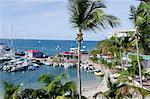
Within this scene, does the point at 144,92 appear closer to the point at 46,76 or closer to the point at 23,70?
the point at 46,76

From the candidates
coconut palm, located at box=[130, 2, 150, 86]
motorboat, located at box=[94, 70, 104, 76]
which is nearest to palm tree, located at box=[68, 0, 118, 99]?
coconut palm, located at box=[130, 2, 150, 86]

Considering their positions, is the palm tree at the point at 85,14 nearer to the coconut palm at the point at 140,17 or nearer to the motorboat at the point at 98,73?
the coconut palm at the point at 140,17

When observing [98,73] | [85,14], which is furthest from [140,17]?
[98,73]

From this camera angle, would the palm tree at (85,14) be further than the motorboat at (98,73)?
No

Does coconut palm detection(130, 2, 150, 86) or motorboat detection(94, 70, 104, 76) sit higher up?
coconut palm detection(130, 2, 150, 86)

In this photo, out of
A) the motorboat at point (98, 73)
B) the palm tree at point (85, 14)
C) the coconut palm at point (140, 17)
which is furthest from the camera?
the motorboat at point (98, 73)

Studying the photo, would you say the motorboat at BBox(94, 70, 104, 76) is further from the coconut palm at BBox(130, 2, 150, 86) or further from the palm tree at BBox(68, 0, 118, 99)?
the palm tree at BBox(68, 0, 118, 99)

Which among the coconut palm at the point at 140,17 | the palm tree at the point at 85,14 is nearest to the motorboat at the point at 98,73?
the coconut palm at the point at 140,17

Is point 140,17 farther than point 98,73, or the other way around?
point 98,73

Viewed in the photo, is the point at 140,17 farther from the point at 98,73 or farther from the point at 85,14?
the point at 98,73

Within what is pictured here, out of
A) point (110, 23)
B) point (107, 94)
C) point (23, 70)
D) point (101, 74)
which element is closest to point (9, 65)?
point (23, 70)

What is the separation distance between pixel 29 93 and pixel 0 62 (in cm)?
9744

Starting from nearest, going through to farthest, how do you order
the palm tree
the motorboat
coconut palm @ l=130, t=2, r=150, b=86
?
the palm tree, coconut palm @ l=130, t=2, r=150, b=86, the motorboat

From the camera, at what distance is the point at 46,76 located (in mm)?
16422
